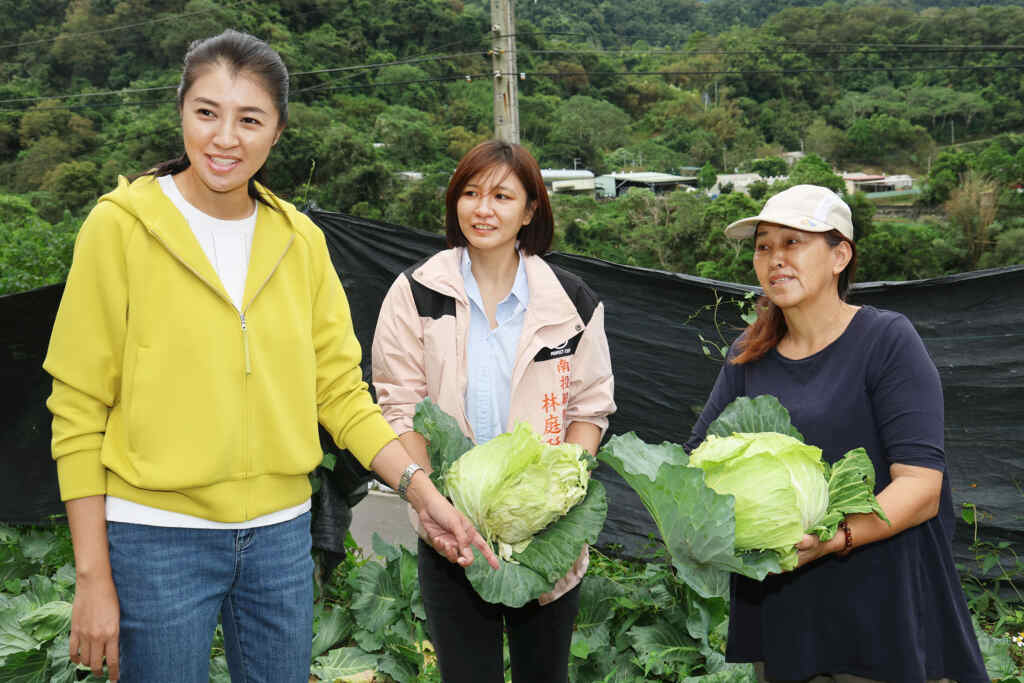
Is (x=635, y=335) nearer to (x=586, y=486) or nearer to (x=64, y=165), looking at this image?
(x=586, y=486)

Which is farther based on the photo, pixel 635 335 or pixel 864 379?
pixel 635 335

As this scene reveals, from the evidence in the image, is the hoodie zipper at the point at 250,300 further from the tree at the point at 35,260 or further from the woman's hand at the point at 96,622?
the tree at the point at 35,260

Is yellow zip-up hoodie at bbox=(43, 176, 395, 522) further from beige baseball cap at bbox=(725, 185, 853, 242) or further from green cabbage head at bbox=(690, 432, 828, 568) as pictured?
beige baseball cap at bbox=(725, 185, 853, 242)

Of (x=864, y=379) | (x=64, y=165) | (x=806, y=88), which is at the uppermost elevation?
(x=806, y=88)

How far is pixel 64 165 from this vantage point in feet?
142

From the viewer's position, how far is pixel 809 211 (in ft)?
6.18

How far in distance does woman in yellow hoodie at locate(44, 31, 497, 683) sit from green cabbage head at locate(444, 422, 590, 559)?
6 centimetres

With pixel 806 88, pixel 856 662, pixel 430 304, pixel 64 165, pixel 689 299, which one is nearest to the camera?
pixel 856 662

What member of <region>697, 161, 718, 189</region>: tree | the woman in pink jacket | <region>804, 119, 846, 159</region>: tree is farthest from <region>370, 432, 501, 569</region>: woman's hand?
<region>804, 119, 846, 159</region>: tree

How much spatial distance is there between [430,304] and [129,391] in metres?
0.75

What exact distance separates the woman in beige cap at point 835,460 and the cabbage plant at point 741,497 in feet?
0.25

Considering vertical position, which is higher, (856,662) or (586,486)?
(586,486)

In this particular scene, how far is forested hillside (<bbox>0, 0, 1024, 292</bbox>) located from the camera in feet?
149

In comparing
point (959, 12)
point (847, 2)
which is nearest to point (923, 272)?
point (959, 12)
